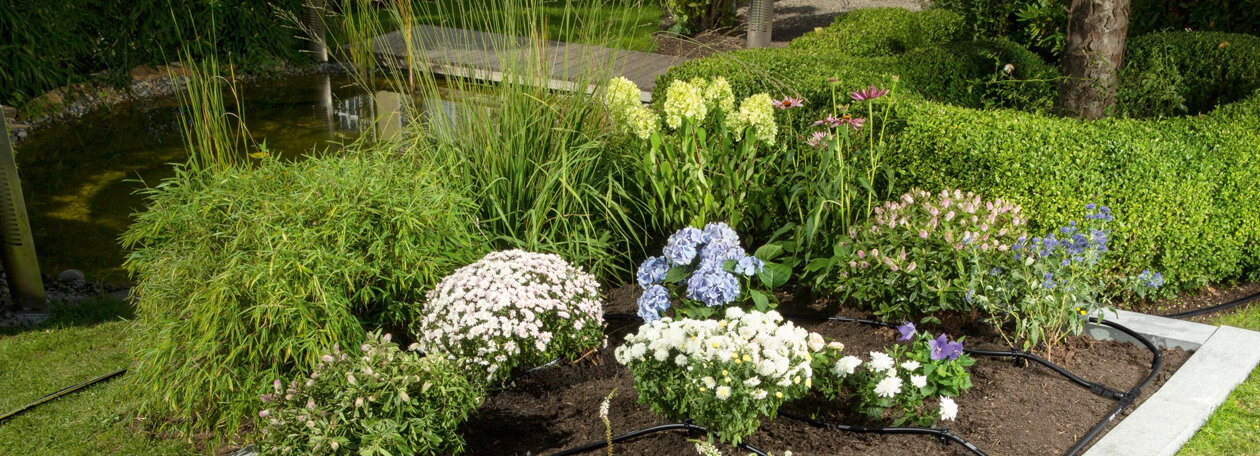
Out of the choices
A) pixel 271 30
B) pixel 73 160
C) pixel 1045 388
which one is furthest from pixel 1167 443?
pixel 271 30

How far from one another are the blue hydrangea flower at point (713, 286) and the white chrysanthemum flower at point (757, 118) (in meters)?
0.87

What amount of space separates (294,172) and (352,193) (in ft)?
1.09

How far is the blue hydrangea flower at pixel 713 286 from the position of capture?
3061 mm

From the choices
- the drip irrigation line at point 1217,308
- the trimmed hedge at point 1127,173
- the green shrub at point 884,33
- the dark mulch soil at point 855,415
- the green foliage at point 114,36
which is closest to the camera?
the dark mulch soil at point 855,415

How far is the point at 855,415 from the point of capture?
2838mm

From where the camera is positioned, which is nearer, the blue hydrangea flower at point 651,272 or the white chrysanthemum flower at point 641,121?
the blue hydrangea flower at point 651,272

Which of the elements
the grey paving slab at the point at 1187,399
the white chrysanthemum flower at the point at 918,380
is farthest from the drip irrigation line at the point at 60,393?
Answer: the grey paving slab at the point at 1187,399

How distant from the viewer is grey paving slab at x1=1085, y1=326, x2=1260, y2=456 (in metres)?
2.58

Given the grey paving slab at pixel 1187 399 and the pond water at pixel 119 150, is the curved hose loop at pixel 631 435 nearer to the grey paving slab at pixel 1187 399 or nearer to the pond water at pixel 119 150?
the grey paving slab at pixel 1187 399

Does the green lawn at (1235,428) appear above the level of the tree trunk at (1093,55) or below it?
below

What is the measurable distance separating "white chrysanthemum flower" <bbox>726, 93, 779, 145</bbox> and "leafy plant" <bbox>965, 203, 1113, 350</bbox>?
1014mm

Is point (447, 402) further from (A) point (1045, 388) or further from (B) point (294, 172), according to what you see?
(A) point (1045, 388)

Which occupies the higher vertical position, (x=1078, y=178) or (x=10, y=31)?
(x=10, y=31)

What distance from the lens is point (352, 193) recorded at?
10.9ft
